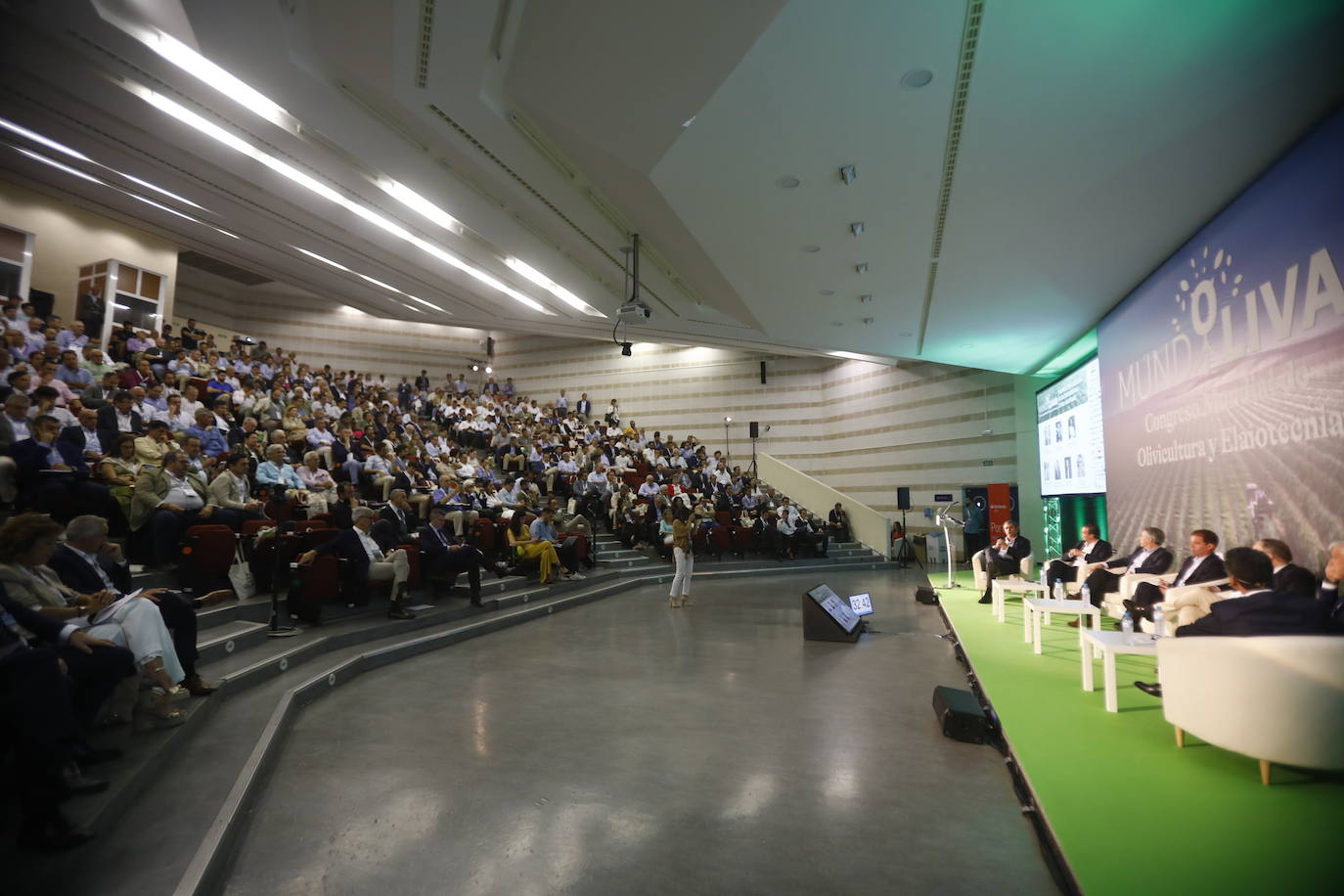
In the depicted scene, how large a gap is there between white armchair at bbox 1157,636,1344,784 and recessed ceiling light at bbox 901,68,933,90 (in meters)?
3.07

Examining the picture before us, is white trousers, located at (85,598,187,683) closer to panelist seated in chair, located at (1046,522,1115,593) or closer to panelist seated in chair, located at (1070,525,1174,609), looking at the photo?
panelist seated in chair, located at (1070,525,1174,609)

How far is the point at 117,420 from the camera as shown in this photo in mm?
5672

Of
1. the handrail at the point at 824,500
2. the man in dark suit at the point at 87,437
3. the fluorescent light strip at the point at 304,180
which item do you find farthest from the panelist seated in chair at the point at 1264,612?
the handrail at the point at 824,500

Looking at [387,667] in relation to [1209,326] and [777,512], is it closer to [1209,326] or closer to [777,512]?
[1209,326]

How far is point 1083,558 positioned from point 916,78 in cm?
551

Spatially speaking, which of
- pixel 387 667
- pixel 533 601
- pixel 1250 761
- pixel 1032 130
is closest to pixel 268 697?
pixel 387 667

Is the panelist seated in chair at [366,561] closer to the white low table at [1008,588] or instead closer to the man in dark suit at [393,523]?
the man in dark suit at [393,523]

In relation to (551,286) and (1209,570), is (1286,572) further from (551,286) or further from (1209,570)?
(551,286)

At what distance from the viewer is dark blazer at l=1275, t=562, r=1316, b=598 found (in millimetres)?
3748

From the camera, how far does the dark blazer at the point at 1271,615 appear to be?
3.01 metres

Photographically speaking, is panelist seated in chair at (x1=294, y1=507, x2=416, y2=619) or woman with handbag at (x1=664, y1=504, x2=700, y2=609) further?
woman with handbag at (x1=664, y1=504, x2=700, y2=609)

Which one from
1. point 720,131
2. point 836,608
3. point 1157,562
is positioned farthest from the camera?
point 836,608

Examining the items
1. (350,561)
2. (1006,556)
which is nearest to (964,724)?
(350,561)

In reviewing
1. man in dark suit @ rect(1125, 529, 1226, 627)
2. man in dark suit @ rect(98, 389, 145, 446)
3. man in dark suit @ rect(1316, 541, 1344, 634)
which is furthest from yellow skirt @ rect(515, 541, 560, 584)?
man in dark suit @ rect(1316, 541, 1344, 634)
